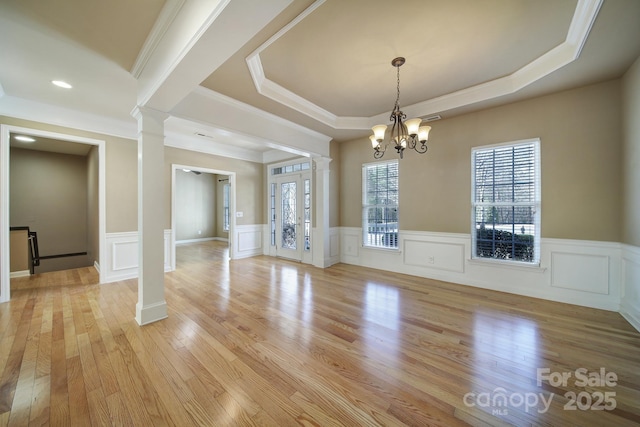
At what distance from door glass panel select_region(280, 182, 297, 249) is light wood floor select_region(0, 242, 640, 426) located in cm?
263

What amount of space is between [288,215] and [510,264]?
459 cm

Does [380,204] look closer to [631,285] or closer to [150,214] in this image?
[631,285]

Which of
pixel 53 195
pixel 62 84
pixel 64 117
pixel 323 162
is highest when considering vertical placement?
pixel 62 84

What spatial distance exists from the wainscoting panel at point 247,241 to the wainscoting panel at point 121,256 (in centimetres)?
208

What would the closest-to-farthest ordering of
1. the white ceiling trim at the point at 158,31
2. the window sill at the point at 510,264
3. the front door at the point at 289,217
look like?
1. the white ceiling trim at the point at 158,31
2. the window sill at the point at 510,264
3. the front door at the point at 289,217

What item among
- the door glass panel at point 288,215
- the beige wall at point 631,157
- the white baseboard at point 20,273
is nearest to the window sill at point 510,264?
the beige wall at point 631,157

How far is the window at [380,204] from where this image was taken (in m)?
4.66

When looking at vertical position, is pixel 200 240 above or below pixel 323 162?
below

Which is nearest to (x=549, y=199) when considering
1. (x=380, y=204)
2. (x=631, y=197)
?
(x=631, y=197)

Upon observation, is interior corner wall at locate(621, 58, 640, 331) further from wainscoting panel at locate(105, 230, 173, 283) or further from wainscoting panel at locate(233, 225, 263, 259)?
wainscoting panel at locate(105, 230, 173, 283)

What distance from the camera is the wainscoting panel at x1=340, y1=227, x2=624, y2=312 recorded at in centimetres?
288

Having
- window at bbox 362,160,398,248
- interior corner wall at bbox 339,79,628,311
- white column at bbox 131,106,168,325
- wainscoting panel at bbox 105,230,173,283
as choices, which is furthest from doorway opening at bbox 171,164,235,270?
interior corner wall at bbox 339,79,628,311

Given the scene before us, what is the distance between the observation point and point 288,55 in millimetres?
2555

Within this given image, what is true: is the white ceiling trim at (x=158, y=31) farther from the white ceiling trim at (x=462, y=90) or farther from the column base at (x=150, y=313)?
the column base at (x=150, y=313)
